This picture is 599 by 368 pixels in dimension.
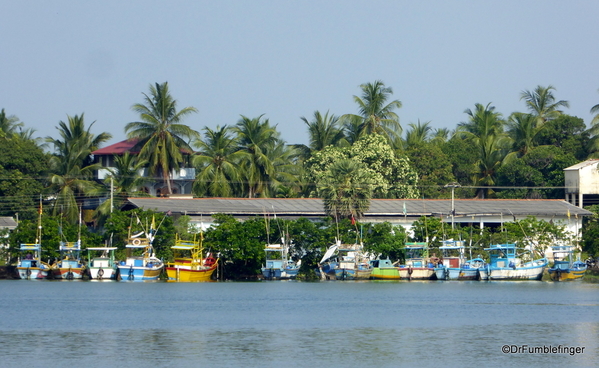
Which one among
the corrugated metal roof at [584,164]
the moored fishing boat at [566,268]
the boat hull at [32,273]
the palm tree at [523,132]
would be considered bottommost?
the boat hull at [32,273]

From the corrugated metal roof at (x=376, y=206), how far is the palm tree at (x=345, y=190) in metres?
3.62

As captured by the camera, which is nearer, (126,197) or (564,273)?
(564,273)

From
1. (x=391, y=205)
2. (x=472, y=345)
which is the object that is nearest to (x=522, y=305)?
(x=472, y=345)

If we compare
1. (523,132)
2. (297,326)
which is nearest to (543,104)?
(523,132)

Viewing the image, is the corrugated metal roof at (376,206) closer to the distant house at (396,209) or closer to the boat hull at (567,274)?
the distant house at (396,209)

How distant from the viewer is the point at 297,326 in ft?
124

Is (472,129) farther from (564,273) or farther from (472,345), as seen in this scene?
(472,345)

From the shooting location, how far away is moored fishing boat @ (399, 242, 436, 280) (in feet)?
219

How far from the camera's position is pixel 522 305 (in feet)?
153

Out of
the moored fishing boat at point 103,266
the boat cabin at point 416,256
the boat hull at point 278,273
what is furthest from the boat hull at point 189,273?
the boat cabin at point 416,256

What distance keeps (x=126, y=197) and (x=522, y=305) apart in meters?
35.6

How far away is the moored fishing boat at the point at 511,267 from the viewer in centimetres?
6631

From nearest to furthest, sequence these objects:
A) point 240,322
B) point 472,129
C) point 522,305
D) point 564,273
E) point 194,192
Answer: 1. point 240,322
2. point 522,305
3. point 564,273
4. point 194,192
5. point 472,129

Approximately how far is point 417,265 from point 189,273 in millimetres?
16377
